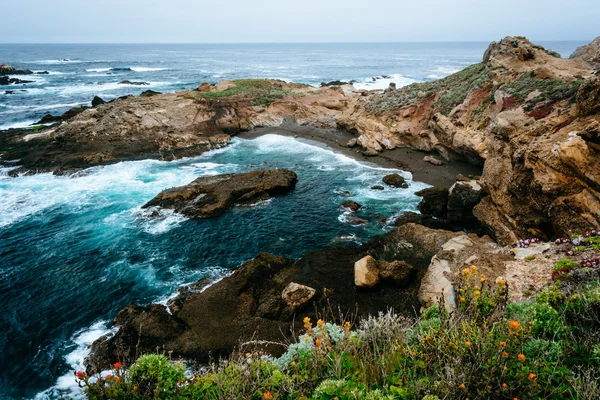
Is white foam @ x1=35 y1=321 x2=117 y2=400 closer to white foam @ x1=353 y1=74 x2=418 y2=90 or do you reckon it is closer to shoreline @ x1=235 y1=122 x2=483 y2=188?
shoreline @ x1=235 y1=122 x2=483 y2=188

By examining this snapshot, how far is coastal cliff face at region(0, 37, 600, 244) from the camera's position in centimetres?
1301

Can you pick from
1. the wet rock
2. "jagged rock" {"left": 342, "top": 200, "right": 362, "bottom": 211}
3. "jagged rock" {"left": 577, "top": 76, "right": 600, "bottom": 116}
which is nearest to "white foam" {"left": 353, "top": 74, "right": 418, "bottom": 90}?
the wet rock

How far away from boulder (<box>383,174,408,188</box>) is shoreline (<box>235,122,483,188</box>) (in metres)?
1.63

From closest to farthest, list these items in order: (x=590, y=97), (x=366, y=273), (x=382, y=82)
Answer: (x=590, y=97) → (x=366, y=273) → (x=382, y=82)

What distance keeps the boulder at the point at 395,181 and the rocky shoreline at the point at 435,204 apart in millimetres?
2539

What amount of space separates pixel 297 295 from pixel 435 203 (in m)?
12.3

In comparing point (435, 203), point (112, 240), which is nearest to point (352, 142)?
point (435, 203)

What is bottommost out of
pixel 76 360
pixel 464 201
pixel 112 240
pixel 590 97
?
pixel 76 360

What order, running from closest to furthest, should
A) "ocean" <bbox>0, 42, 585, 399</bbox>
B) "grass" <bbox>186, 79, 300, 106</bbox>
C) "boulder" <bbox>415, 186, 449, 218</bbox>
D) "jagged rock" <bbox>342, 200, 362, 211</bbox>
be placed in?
"ocean" <bbox>0, 42, 585, 399</bbox>, "boulder" <bbox>415, 186, 449, 218</bbox>, "jagged rock" <bbox>342, 200, 362, 211</bbox>, "grass" <bbox>186, 79, 300, 106</bbox>

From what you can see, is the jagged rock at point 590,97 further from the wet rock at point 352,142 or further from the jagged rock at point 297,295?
the wet rock at point 352,142

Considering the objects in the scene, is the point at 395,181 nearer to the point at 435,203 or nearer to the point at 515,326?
the point at 435,203

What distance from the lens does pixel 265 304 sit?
42.8 ft

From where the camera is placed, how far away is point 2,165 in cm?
3091

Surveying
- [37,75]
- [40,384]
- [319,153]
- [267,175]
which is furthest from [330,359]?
[37,75]
